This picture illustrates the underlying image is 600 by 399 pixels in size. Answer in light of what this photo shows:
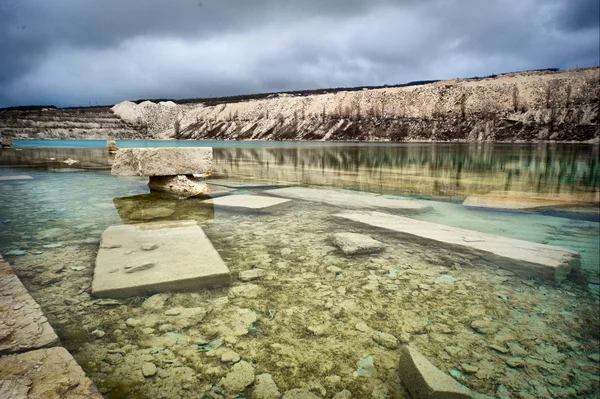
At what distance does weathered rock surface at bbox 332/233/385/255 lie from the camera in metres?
3.01

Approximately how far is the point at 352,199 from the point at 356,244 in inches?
101

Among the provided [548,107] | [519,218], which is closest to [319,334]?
[519,218]

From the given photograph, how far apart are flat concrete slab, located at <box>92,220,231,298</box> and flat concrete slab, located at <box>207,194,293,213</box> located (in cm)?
125

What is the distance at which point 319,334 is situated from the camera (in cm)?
186

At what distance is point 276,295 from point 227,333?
0.49 m

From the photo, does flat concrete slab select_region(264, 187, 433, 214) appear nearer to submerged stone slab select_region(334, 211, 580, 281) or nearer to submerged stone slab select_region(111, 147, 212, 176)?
submerged stone slab select_region(334, 211, 580, 281)

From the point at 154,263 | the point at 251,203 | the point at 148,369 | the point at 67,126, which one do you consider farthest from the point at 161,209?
the point at 67,126

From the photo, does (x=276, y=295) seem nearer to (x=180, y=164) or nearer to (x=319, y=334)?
(x=319, y=334)

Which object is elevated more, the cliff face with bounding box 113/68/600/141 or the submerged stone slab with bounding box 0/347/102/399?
the cliff face with bounding box 113/68/600/141

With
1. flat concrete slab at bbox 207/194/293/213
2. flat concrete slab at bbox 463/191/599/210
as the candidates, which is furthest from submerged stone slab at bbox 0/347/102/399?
flat concrete slab at bbox 463/191/599/210

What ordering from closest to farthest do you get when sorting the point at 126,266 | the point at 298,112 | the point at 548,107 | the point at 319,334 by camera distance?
the point at 319,334
the point at 126,266
the point at 548,107
the point at 298,112

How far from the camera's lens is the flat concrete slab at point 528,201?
5039 mm

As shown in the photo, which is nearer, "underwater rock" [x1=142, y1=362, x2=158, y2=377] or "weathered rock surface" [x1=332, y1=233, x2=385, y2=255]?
"underwater rock" [x1=142, y1=362, x2=158, y2=377]

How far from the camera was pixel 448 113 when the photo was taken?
45.5 meters
